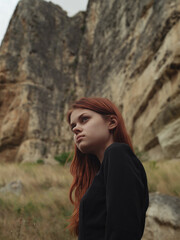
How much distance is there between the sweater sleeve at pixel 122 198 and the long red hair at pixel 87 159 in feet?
1.30

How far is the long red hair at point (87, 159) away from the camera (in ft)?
4.54

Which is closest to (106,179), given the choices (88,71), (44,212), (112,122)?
(112,122)

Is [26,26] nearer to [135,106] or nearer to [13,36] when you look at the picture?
[13,36]

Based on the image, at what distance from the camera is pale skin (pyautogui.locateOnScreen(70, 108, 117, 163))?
1279 mm

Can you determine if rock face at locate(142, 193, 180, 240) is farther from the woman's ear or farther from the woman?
the woman's ear

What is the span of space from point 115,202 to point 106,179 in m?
0.15

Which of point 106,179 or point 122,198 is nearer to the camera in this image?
point 122,198

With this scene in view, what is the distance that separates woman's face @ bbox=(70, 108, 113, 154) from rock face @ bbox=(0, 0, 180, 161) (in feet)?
16.9

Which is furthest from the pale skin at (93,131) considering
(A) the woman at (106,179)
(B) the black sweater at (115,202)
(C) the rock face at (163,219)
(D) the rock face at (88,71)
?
(D) the rock face at (88,71)

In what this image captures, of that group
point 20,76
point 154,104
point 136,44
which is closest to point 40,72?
point 20,76

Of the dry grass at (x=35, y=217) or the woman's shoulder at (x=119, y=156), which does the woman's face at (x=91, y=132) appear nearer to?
the woman's shoulder at (x=119, y=156)

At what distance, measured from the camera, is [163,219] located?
8.50 ft

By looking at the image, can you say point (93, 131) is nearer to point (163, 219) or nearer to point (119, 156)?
point (119, 156)

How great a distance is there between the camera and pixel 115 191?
89 centimetres
